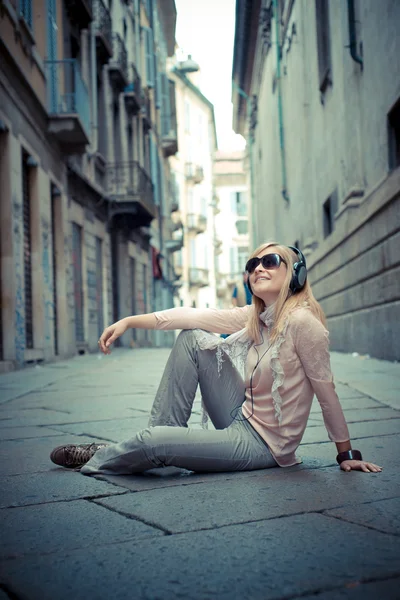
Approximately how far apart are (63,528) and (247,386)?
42.4 inches

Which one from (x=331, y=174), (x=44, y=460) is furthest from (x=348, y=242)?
(x=44, y=460)

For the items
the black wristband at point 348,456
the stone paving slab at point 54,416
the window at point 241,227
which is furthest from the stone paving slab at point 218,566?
the window at point 241,227

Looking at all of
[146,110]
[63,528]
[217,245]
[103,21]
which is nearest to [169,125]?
[146,110]

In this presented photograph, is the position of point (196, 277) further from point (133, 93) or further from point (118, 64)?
point (118, 64)

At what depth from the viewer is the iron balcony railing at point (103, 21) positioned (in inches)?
666

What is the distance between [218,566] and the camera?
1683 mm

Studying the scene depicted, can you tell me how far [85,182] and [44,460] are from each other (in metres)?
12.9

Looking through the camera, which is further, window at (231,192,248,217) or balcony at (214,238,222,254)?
window at (231,192,248,217)

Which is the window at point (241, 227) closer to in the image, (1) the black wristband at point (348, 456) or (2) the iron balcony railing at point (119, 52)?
(2) the iron balcony railing at point (119, 52)

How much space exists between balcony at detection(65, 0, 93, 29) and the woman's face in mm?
13453

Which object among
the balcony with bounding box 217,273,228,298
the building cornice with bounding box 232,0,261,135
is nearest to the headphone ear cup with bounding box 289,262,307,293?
the building cornice with bounding box 232,0,261,135

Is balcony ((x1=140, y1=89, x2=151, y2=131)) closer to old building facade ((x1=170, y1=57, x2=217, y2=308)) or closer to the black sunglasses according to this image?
old building facade ((x1=170, y1=57, x2=217, y2=308))

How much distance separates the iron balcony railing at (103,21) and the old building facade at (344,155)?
471 centimetres

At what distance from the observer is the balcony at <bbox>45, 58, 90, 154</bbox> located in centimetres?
1243
